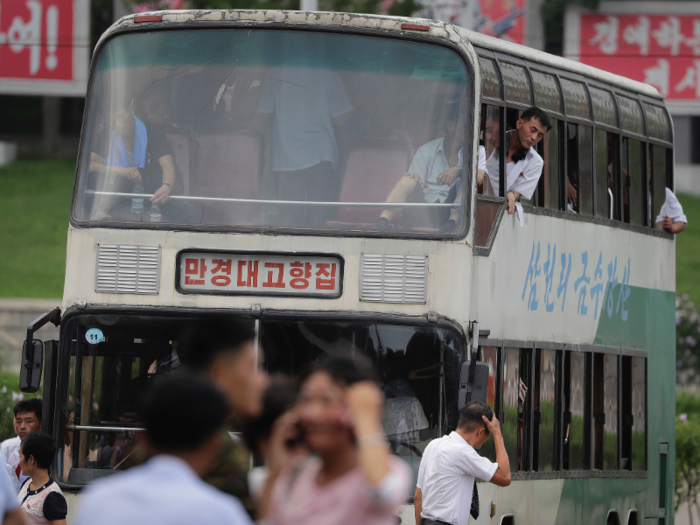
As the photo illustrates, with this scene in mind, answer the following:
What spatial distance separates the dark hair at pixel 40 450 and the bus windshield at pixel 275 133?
222 cm

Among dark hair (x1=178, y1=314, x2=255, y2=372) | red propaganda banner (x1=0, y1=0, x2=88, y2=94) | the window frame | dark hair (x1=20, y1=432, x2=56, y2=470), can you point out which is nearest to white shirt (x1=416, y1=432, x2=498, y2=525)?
the window frame

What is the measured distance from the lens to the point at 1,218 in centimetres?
4472

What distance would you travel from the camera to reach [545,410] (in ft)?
39.2

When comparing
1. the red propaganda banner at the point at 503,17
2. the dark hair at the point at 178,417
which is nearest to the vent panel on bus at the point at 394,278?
the dark hair at the point at 178,417

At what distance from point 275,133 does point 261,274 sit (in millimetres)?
1059

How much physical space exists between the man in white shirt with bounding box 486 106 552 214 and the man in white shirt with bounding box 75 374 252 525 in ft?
24.1

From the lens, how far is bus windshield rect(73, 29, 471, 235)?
10344 mm

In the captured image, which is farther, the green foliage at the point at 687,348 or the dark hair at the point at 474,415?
the green foliage at the point at 687,348

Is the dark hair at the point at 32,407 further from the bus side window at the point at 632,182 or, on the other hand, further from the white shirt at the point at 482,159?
the bus side window at the point at 632,182

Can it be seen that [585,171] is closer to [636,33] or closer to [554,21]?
[636,33]

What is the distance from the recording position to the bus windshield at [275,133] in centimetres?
1034

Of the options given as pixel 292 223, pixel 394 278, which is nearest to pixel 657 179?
pixel 394 278

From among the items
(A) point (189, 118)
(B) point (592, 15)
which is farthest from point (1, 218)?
(A) point (189, 118)

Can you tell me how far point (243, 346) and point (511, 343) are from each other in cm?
645
